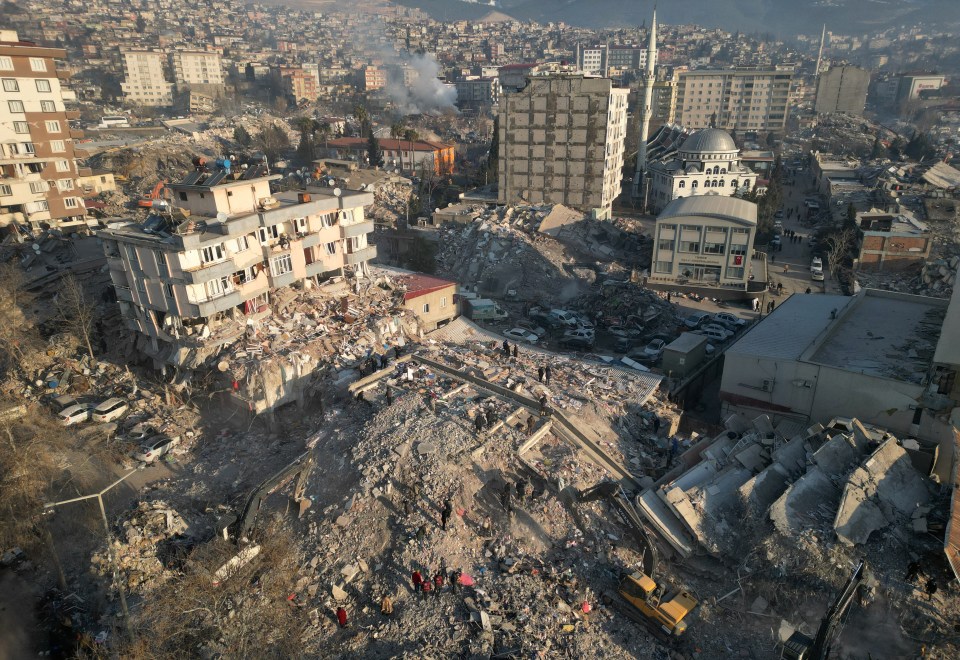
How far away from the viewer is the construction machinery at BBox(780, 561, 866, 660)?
11.4 meters

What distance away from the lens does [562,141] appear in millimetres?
52594

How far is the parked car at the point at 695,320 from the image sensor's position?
32.6 meters

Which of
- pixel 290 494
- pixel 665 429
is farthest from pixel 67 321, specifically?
pixel 665 429

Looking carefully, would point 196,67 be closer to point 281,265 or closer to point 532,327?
point 281,265

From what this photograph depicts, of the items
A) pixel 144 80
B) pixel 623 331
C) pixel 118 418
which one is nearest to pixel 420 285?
pixel 623 331

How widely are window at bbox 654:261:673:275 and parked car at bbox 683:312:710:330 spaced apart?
5284mm

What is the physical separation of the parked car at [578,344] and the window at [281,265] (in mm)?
13933

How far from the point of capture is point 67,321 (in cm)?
2631

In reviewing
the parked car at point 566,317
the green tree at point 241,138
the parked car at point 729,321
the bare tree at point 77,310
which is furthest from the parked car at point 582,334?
the green tree at point 241,138

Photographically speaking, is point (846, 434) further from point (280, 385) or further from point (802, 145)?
point (802, 145)

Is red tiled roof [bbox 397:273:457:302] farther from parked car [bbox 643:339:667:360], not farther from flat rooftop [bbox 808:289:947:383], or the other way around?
flat rooftop [bbox 808:289:947:383]

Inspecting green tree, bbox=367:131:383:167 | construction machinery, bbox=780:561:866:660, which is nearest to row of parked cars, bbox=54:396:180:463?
construction machinery, bbox=780:561:866:660

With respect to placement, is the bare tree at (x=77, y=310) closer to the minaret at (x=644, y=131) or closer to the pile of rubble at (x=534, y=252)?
the pile of rubble at (x=534, y=252)

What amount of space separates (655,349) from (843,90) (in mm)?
126814
